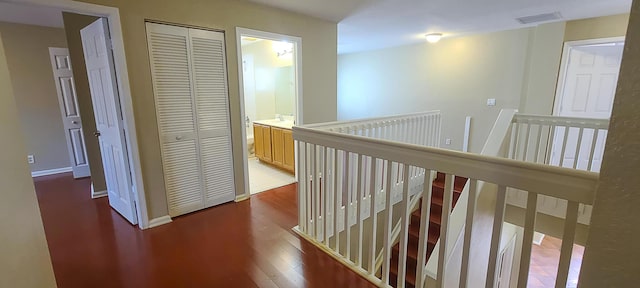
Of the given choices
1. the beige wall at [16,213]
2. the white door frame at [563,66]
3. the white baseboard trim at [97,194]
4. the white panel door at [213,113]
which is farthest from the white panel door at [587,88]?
the white baseboard trim at [97,194]

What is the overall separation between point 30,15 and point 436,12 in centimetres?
506

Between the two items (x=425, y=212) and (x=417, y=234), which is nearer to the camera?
(x=425, y=212)

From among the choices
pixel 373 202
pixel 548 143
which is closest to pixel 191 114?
pixel 373 202

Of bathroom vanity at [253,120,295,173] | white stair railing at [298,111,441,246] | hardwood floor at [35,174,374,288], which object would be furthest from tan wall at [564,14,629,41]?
hardwood floor at [35,174,374,288]

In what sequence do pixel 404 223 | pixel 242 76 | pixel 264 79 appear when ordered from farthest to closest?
pixel 264 79, pixel 242 76, pixel 404 223

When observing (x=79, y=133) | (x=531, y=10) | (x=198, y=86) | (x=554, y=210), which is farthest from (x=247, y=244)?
(x=531, y=10)

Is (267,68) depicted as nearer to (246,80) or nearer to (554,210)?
(246,80)

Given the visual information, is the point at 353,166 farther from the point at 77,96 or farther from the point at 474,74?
the point at 77,96

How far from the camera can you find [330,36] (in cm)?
377

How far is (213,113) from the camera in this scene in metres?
2.90

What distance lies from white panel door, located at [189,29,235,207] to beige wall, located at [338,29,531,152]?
3886 mm

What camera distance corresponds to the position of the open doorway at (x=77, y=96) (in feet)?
7.73

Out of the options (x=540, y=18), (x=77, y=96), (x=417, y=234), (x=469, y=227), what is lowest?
(x=417, y=234)

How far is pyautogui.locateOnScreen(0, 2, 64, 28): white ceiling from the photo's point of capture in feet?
10.4
